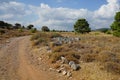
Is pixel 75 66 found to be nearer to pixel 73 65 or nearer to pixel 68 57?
pixel 73 65

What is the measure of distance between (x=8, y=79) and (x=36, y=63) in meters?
5.07

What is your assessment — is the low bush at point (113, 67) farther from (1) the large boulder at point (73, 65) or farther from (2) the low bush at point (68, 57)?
(2) the low bush at point (68, 57)

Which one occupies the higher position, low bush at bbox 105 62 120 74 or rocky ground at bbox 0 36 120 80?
low bush at bbox 105 62 120 74

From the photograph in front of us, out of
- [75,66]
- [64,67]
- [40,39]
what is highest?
[40,39]

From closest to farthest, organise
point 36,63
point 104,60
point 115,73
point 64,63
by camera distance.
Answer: point 115,73, point 104,60, point 64,63, point 36,63

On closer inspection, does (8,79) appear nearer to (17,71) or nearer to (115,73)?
(17,71)

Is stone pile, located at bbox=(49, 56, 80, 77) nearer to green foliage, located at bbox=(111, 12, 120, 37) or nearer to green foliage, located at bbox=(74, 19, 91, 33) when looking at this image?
green foliage, located at bbox=(111, 12, 120, 37)

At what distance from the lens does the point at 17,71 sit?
53.2ft

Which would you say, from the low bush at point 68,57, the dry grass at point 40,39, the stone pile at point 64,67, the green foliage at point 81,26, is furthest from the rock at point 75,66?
the green foliage at point 81,26

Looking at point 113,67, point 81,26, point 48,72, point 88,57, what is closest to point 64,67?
point 48,72

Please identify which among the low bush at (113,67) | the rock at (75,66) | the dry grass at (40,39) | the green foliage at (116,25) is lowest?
the rock at (75,66)

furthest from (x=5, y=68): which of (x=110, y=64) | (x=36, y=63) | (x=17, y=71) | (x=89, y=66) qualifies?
(x=110, y=64)

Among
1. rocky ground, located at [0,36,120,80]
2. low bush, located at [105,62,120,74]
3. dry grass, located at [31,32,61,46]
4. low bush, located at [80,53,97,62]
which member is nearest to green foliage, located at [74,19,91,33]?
dry grass, located at [31,32,61,46]

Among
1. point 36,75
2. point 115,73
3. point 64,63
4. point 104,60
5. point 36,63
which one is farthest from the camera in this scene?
point 36,63
